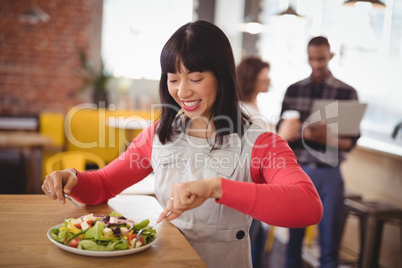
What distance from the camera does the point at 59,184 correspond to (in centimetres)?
130

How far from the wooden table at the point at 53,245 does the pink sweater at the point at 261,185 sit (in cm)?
8

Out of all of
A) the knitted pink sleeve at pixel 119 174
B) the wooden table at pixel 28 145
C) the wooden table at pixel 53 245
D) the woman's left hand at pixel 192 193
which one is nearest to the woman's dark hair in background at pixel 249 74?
the knitted pink sleeve at pixel 119 174

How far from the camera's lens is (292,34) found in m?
5.04

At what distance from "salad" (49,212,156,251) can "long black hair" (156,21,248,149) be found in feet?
1.36

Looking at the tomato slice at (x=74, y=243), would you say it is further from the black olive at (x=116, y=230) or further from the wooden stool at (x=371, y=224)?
the wooden stool at (x=371, y=224)

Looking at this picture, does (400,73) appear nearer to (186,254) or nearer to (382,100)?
(382,100)

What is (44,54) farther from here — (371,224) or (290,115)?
(371,224)

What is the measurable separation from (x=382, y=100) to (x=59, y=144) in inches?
142

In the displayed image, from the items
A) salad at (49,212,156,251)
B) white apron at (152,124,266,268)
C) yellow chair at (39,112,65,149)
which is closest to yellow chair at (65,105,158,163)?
yellow chair at (39,112,65,149)

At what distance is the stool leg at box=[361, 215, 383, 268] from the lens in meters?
2.65

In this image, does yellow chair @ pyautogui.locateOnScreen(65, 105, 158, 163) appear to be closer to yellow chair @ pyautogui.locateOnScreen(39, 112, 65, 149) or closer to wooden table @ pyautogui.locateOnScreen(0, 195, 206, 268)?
yellow chair @ pyautogui.locateOnScreen(39, 112, 65, 149)

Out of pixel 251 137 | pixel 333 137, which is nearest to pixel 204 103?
pixel 251 137

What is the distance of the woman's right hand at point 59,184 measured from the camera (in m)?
1.29

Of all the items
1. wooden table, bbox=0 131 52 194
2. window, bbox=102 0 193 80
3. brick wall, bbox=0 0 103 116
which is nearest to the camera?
wooden table, bbox=0 131 52 194
